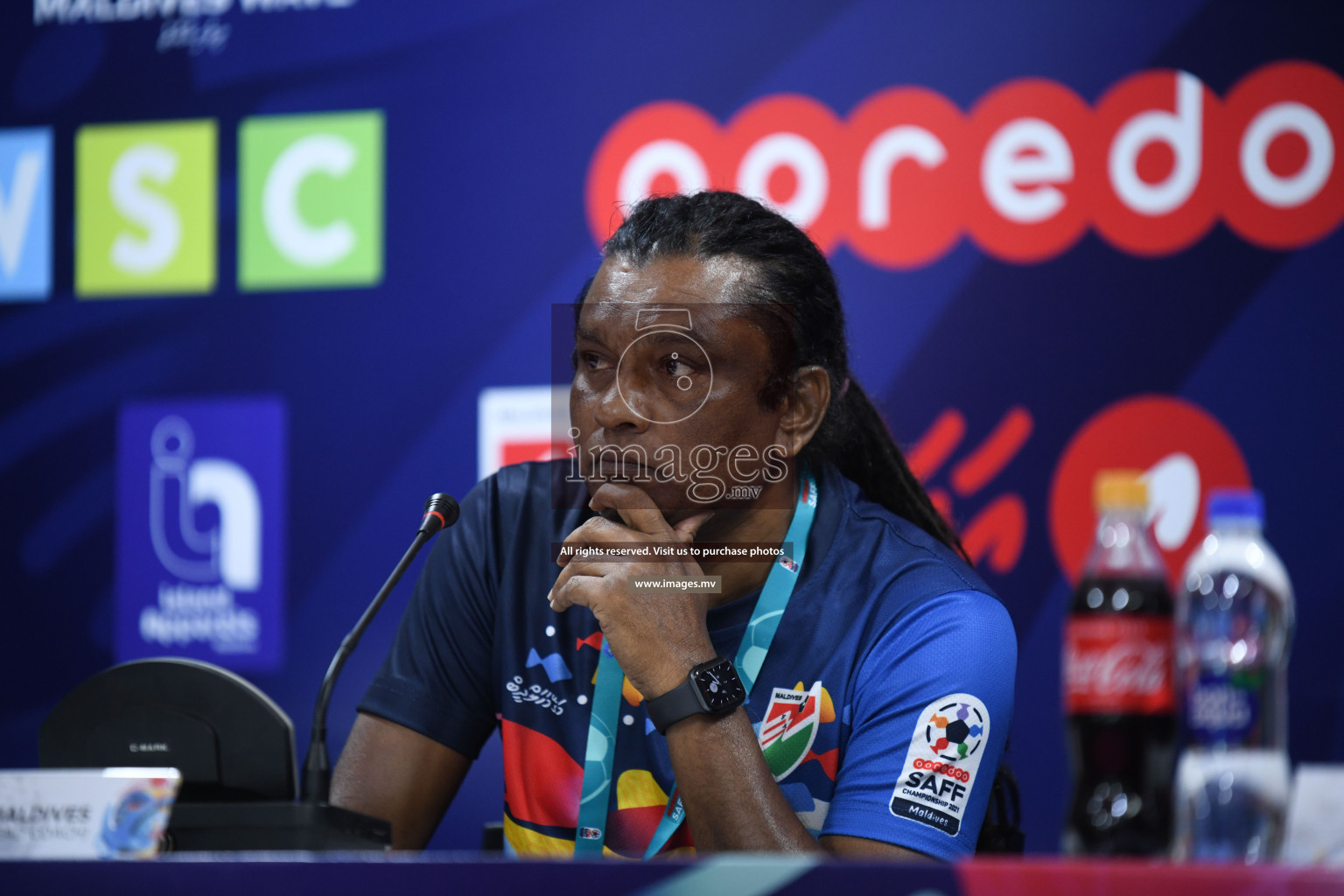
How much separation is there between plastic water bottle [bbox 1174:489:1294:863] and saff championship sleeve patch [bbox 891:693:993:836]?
471mm

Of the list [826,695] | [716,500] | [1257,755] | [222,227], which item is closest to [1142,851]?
[1257,755]

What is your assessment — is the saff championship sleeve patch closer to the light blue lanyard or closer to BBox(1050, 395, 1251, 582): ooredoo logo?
the light blue lanyard

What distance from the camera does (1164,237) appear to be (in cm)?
246

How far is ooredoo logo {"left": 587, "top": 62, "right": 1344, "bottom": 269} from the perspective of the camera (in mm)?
2414

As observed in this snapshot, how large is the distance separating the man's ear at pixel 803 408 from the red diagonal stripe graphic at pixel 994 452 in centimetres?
87

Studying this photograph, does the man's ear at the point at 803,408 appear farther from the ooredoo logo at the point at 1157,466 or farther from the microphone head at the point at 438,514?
the ooredoo logo at the point at 1157,466

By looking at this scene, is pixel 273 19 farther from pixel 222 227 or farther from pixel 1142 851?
pixel 1142 851

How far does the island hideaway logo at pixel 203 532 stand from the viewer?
2.80 meters

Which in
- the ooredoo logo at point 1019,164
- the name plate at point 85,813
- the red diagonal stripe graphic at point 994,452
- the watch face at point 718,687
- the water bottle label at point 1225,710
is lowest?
the name plate at point 85,813

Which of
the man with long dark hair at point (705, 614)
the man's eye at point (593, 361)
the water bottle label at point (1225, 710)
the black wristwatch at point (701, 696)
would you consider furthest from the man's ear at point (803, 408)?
the water bottle label at point (1225, 710)

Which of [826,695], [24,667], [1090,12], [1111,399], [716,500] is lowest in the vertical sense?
[24,667]

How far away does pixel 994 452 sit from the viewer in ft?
8.21

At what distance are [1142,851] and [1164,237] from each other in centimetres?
186

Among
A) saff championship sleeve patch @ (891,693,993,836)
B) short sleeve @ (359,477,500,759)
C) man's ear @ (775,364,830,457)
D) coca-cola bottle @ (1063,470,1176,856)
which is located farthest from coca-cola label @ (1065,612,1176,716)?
short sleeve @ (359,477,500,759)
